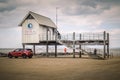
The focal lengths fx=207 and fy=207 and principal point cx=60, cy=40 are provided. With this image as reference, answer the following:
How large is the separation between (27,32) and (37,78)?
25.6 metres

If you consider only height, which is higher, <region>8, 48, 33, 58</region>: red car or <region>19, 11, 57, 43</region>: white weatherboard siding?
<region>19, 11, 57, 43</region>: white weatherboard siding

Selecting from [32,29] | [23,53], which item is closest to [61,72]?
[23,53]

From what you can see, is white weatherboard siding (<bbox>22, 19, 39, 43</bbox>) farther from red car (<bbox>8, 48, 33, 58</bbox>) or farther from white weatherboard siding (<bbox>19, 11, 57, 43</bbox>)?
red car (<bbox>8, 48, 33, 58</bbox>)

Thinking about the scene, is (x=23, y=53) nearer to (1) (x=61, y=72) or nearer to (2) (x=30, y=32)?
(2) (x=30, y=32)

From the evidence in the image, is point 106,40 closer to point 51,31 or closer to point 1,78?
point 51,31

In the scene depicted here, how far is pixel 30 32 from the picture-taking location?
37781 millimetres

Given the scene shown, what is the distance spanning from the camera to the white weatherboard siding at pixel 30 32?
3725 centimetres

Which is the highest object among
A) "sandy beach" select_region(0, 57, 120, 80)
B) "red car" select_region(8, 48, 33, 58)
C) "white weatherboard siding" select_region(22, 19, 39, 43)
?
"white weatherboard siding" select_region(22, 19, 39, 43)

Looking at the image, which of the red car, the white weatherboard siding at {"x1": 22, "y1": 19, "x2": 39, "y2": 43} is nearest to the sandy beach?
the red car

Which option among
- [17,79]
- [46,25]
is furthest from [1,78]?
[46,25]

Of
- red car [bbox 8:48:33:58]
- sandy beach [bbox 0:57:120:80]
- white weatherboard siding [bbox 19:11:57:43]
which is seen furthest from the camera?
white weatherboard siding [bbox 19:11:57:43]

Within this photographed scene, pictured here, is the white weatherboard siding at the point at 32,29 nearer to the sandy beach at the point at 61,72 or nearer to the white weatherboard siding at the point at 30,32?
the white weatherboard siding at the point at 30,32

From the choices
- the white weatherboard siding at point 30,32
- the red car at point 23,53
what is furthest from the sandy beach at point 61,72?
the white weatherboard siding at point 30,32

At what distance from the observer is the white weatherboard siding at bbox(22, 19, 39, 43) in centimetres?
3725
